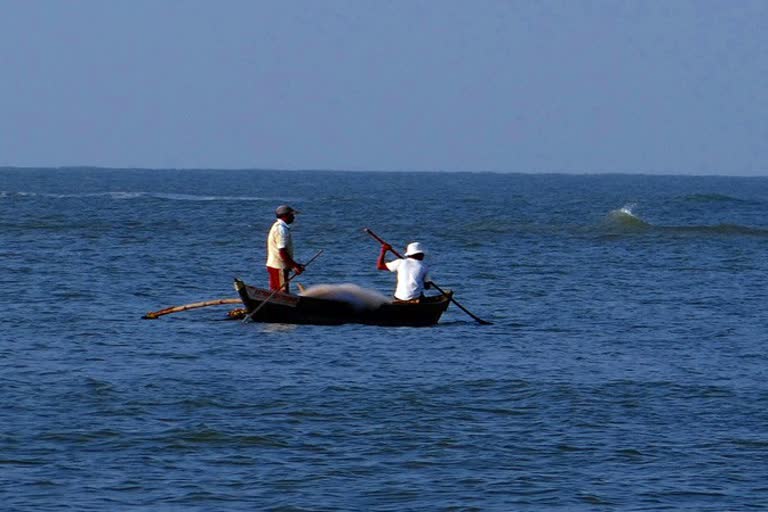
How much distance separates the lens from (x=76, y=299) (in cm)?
3052

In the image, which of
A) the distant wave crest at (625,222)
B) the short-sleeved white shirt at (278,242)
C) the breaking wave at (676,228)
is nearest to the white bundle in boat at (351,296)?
the short-sleeved white shirt at (278,242)

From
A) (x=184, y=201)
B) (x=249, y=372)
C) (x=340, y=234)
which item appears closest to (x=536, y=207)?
(x=184, y=201)

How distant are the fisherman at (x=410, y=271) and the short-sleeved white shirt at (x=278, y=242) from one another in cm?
164

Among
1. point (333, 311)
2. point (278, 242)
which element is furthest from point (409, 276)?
point (278, 242)

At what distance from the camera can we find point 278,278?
2592cm

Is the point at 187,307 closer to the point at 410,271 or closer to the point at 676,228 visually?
the point at 410,271

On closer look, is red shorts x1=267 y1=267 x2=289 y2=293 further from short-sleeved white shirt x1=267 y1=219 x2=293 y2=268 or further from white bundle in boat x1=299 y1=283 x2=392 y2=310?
white bundle in boat x1=299 y1=283 x2=392 y2=310

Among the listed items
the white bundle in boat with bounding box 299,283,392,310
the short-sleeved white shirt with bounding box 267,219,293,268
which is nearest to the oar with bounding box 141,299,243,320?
the short-sleeved white shirt with bounding box 267,219,293,268

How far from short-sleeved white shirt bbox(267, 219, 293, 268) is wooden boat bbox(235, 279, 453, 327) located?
0.52 meters

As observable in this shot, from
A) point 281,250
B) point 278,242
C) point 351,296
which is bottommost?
point 351,296

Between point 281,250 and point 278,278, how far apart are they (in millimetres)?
994

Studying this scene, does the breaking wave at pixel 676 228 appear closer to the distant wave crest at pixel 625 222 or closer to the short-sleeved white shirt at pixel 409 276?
the distant wave crest at pixel 625 222

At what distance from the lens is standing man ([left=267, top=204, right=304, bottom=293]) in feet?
80.8

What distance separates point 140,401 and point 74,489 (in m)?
4.44
